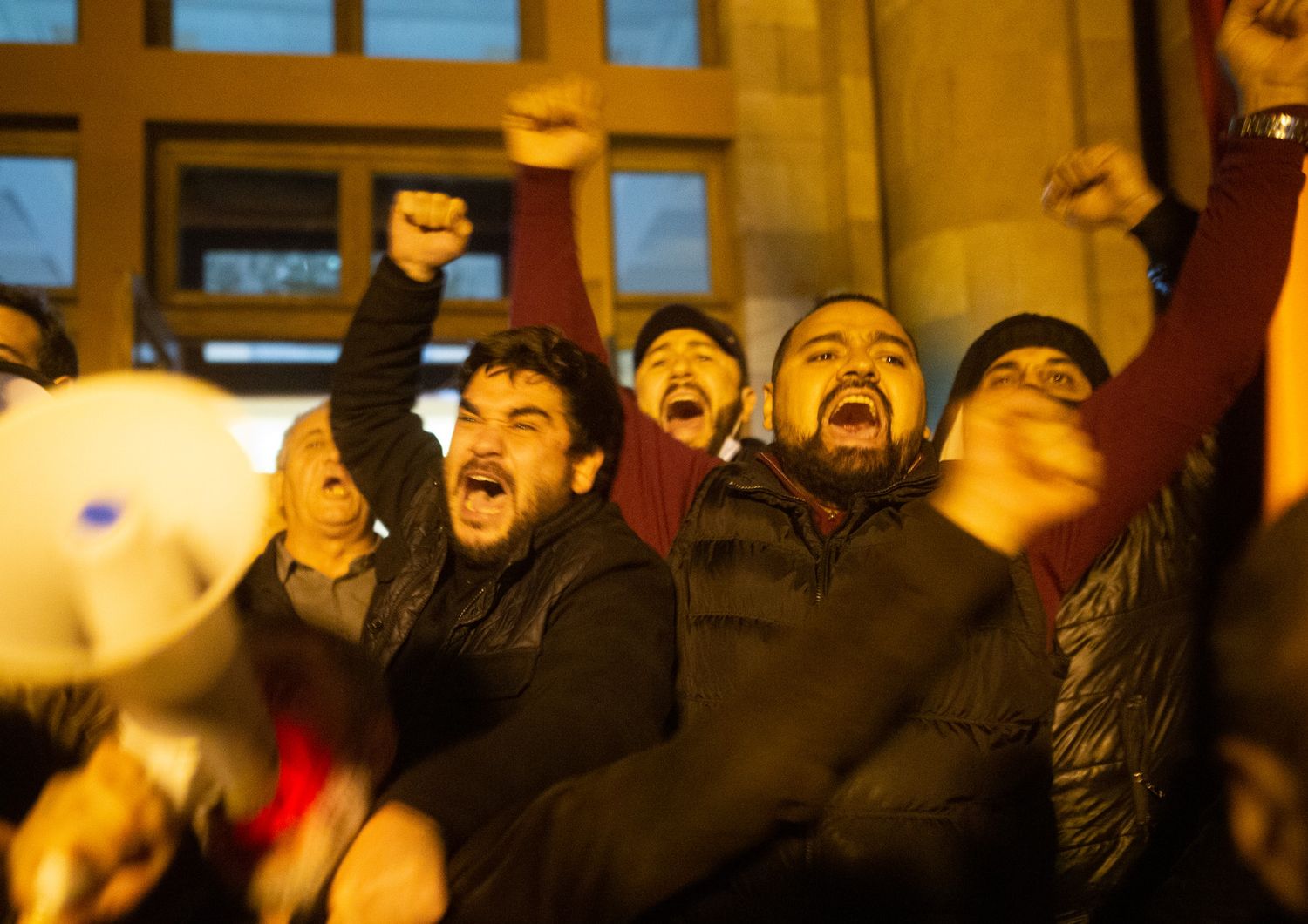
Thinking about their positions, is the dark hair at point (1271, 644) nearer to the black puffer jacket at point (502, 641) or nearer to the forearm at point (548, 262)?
the black puffer jacket at point (502, 641)

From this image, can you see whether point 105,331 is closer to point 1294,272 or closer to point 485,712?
point 485,712

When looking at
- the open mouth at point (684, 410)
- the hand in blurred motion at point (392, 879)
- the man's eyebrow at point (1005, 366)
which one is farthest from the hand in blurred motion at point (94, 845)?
the open mouth at point (684, 410)

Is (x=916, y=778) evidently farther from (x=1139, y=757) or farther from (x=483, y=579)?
(x=483, y=579)

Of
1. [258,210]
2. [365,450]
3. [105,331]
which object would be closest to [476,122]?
[258,210]

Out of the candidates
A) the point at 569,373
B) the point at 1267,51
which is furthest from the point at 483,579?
the point at 1267,51

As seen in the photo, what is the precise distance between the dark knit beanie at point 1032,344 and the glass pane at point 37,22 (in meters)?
6.19

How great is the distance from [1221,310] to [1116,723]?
2.58 ft

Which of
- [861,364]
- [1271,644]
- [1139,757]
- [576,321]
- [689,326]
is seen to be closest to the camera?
[1271,644]

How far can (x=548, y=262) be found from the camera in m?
2.68

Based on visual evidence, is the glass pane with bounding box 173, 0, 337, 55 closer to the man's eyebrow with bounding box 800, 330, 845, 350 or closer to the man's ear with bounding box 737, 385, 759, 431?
the man's ear with bounding box 737, 385, 759, 431

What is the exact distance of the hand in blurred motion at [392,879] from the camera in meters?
1.23

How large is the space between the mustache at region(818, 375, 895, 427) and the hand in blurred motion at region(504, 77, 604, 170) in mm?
820

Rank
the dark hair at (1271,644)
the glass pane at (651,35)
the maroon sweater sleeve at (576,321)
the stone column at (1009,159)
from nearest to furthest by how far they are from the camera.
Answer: the dark hair at (1271,644) < the maroon sweater sleeve at (576,321) < the stone column at (1009,159) < the glass pane at (651,35)

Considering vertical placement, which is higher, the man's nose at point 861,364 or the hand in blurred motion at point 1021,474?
the man's nose at point 861,364
